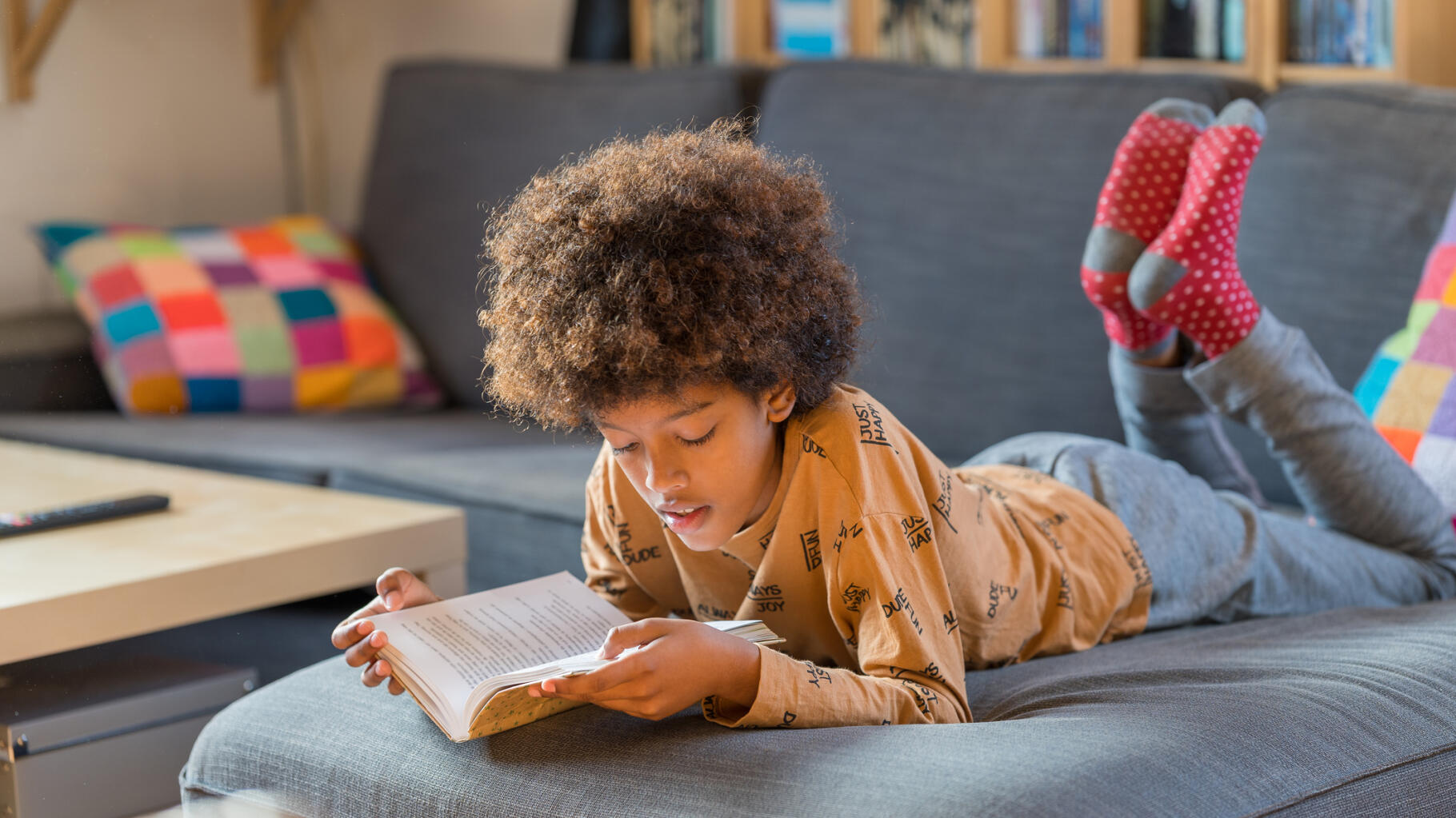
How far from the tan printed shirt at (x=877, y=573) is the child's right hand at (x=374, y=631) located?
165 mm

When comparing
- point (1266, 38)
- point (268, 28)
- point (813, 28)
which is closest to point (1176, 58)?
point (1266, 38)

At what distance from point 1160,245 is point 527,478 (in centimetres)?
76

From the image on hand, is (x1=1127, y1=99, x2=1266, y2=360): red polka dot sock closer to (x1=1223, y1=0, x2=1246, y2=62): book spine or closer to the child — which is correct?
the child

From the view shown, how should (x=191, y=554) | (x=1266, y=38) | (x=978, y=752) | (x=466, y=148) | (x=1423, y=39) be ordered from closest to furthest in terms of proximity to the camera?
(x=978, y=752) → (x=191, y=554) → (x=1423, y=39) → (x=1266, y=38) → (x=466, y=148)

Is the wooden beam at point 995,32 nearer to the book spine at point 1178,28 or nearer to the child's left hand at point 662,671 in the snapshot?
the book spine at point 1178,28

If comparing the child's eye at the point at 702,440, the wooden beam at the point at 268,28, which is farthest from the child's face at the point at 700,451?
the wooden beam at the point at 268,28

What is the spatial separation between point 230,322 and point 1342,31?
1640mm

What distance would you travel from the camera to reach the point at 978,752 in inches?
30.7

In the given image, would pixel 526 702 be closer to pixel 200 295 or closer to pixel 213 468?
pixel 213 468

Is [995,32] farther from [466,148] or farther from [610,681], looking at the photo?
[610,681]

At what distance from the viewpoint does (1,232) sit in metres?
2.17

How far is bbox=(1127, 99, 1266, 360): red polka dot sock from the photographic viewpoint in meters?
1.22

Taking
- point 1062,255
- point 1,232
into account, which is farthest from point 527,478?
point 1,232

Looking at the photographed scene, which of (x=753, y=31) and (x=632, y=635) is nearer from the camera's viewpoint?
(x=632, y=635)
